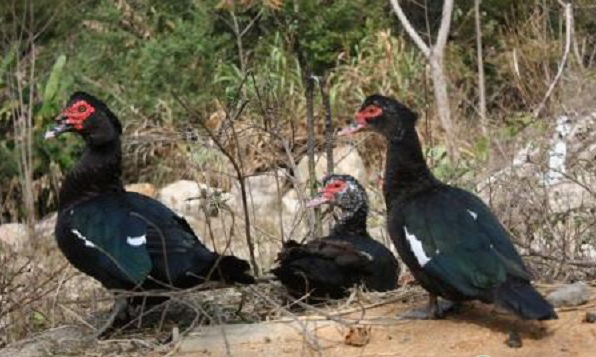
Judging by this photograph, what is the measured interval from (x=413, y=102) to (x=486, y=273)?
985 centimetres

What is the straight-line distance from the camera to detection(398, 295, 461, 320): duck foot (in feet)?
18.0

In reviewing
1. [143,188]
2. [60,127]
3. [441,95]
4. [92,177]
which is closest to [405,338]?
[92,177]

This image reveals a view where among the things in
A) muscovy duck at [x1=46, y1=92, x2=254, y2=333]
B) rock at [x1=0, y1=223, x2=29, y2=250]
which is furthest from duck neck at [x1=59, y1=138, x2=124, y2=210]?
rock at [x1=0, y1=223, x2=29, y2=250]

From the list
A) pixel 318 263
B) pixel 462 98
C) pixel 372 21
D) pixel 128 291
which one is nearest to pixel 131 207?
pixel 128 291

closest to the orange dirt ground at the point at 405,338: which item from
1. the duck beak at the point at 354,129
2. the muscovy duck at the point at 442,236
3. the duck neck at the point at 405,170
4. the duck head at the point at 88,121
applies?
the muscovy duck at the point at 442,236

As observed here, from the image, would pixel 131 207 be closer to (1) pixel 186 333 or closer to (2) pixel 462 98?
(1) pixel 186 333

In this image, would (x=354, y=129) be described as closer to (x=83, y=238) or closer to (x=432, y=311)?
(x=432, y=311)

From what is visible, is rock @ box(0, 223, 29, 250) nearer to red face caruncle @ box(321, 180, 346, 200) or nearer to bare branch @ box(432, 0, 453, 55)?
bare branch @ box(432, 0, 453, 55)

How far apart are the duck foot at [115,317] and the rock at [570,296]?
1.95m

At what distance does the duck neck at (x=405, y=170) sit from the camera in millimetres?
5781

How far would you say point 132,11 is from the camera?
690 inches

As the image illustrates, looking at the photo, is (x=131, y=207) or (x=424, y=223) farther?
(x=131, y=207)

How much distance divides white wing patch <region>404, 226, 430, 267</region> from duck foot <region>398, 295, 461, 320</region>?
23cm

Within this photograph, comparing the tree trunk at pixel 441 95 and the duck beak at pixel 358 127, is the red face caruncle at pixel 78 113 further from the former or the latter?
the tree trunk at pixel 441 95
